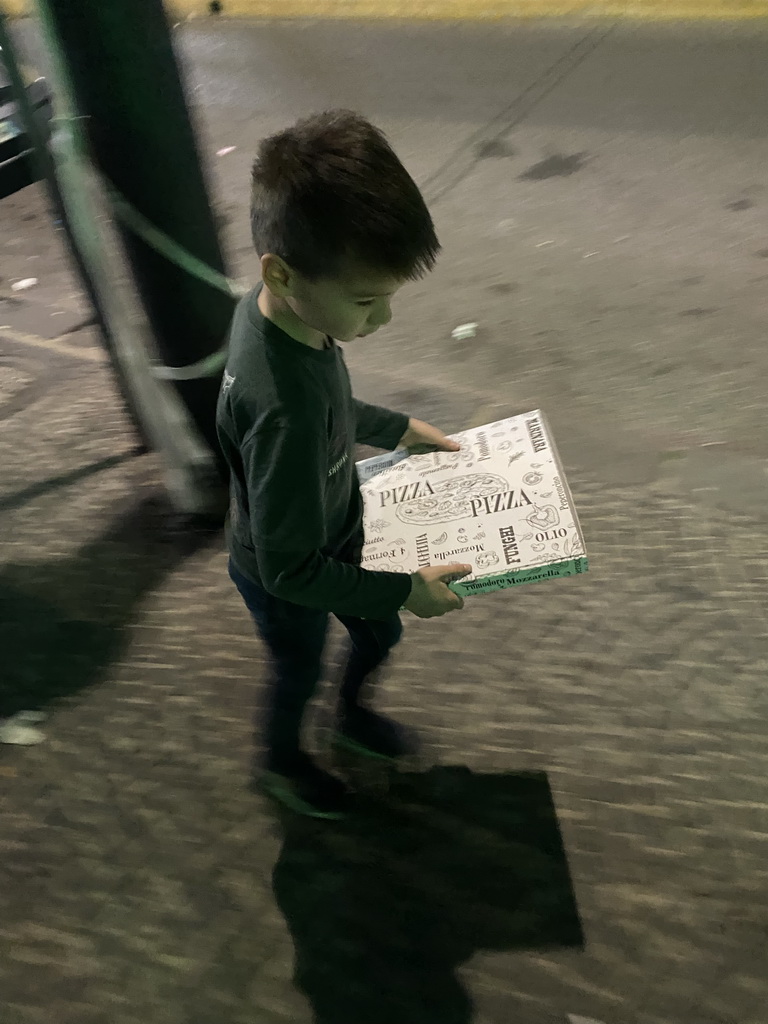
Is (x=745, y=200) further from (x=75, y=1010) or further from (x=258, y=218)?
(x=75, y=1010)

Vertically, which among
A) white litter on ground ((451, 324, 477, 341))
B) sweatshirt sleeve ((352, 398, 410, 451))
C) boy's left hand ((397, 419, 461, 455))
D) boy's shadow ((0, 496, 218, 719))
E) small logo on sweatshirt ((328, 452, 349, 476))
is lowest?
boy's shadow ((0, 496, 218, 719))

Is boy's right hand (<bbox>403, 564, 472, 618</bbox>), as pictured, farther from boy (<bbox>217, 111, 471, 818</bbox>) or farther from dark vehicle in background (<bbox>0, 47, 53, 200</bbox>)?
dark vehicle in background (<bbox>0, 47, 53, 200</bbox>)

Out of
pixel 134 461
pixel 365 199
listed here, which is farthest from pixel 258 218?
pixel 134 461

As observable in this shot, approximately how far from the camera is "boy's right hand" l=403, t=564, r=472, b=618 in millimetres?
1062

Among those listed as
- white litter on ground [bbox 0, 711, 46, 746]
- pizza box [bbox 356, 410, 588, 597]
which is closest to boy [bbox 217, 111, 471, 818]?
pizza box [bbox 356, 410, 588, 597]

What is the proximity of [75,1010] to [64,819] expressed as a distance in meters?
0.32

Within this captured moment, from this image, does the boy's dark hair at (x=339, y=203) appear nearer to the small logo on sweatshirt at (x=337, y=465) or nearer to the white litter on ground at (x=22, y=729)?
the small logo on sweatshirt at (x=337, y=465)

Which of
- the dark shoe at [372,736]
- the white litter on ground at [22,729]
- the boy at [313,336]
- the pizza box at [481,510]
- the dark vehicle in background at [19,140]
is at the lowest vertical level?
the dark shoe at [372,736]

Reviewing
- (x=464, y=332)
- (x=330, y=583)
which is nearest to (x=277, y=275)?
(x=330, y=583)

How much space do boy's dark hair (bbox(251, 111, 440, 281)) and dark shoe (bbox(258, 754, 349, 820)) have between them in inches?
35.3

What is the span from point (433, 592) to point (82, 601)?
3.56 ft

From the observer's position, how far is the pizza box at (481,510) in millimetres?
1163

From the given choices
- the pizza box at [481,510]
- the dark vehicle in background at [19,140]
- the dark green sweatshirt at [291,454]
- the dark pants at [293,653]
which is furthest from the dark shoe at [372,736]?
the dark vehicle in background at [19,140]

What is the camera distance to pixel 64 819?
148cm
